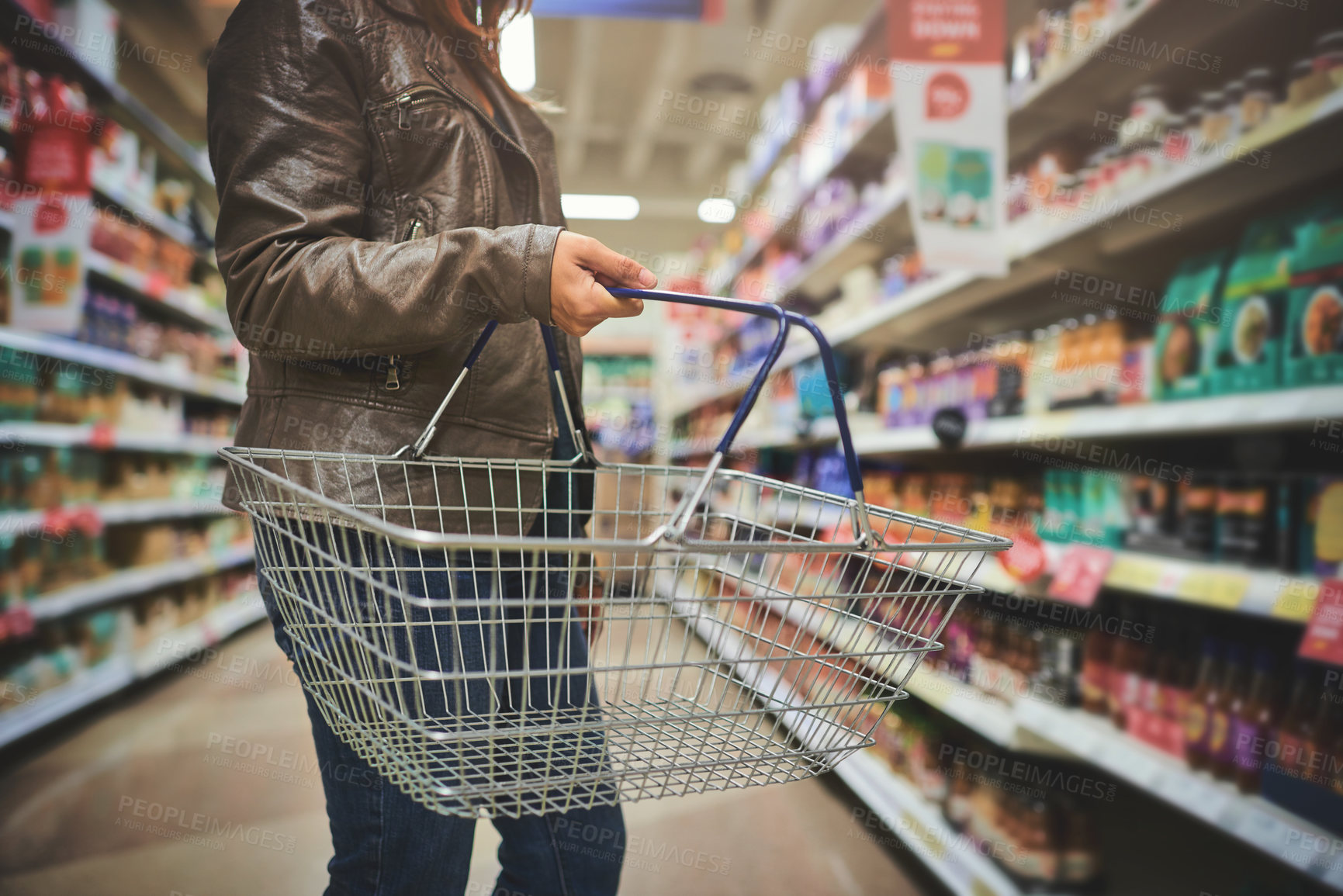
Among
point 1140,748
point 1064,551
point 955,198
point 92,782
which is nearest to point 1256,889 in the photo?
point 1140,748

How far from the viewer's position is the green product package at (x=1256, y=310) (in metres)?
1.39

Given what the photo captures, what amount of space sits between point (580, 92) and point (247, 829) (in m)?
5.92

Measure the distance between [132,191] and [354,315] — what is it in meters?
3.65

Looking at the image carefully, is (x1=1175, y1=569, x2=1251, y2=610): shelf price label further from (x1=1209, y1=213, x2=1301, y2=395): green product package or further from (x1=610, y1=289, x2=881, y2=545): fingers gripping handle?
(x1=610, y1=289, x2=881, y2=545): fingers gripping handle

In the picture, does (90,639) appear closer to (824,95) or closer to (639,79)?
(824,95)

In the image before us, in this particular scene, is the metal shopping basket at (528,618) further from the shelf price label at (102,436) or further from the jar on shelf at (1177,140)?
the shelf price label at (102,436)

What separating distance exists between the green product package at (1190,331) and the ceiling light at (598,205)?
7.13 metres

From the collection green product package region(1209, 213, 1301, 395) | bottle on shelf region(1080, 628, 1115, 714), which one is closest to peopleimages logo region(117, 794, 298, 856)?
bottle on shelf region(1080, 628, 1115, 714)

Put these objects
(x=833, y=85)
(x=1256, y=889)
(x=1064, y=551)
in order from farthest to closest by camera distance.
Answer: (x=833, y=85) < (x=1064, y=551) < (x=1256, y=889)

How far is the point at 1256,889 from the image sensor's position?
5.05ft

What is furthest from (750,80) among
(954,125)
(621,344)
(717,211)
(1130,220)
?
(1130,220)

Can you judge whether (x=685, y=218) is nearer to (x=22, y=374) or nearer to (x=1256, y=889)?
(x=22, y=374)

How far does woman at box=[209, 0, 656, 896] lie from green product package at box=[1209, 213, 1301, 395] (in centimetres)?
117

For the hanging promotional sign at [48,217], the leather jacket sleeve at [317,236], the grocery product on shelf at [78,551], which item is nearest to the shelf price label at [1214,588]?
the leather jacket sleeve at [317,236]
